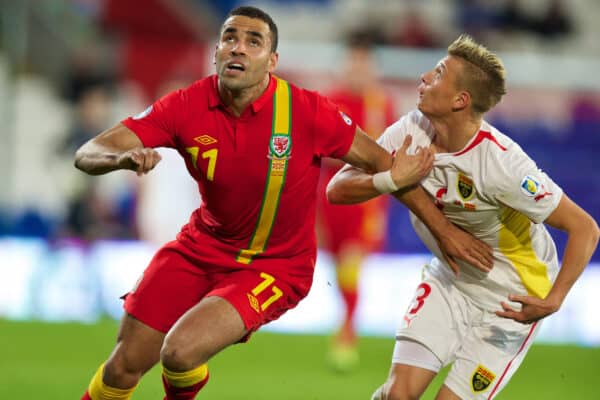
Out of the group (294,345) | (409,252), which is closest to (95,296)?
(294,345)

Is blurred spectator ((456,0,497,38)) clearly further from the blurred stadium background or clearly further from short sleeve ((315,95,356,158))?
short sleeve ((315,95,356,158))

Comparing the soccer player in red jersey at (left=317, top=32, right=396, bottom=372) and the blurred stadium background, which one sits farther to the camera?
the soccer player in red jersey at (left=317, top=32, right=396, bottom=372)

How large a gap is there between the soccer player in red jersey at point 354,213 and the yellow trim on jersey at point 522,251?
3.60 meters

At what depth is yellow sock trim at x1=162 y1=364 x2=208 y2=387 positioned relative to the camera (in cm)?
505

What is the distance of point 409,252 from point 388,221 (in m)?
0.48

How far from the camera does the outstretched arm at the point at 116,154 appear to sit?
→ 178 inches

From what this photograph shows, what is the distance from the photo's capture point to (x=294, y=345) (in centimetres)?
1015

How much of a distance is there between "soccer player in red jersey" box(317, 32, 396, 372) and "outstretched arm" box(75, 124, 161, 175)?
165 inches

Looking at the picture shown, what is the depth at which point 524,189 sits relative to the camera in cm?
517

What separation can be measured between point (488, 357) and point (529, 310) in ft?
1.38

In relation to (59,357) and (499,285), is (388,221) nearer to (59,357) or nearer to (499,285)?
(59,357)

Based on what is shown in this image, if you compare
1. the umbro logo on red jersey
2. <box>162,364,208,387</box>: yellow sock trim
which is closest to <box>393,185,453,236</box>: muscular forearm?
the umbro logo on red jersey

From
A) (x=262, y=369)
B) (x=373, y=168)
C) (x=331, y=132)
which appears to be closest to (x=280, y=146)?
(x=331, y=132)

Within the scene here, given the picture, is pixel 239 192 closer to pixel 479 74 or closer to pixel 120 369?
A: pixel 120 369
